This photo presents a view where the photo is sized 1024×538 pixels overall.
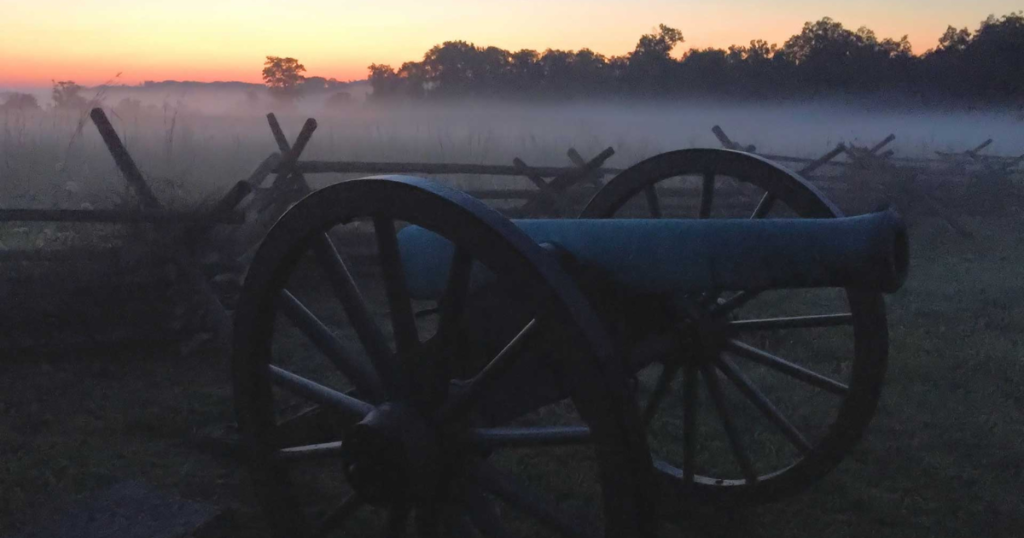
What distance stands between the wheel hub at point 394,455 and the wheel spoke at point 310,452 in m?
0.16

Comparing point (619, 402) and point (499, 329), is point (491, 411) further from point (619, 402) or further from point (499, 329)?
point (619, 402)

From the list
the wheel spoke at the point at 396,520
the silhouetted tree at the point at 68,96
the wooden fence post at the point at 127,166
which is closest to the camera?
the wheel spoke at the point at 396,520

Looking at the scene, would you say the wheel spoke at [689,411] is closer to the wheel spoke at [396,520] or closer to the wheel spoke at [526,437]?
the wheel spoke at [526,437]

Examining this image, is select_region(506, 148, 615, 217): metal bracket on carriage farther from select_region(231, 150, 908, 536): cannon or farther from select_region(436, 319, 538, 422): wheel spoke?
select_region(436, 319, 538, 422): wheel spoke

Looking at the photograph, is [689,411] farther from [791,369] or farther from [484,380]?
[484,380]

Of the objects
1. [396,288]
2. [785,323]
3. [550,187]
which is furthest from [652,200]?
[550,187]

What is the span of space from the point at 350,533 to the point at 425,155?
10823 millimetres

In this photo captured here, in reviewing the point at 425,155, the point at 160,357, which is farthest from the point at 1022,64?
the point at 160,357

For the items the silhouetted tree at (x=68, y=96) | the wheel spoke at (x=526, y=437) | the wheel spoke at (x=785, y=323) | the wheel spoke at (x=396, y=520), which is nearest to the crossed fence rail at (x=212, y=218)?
the wheel spoke at (x=785, y=323)

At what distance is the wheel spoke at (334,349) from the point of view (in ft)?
7.01

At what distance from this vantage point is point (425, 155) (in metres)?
13.1

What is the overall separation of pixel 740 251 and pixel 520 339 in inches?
22.8

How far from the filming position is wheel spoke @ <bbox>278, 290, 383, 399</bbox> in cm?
214

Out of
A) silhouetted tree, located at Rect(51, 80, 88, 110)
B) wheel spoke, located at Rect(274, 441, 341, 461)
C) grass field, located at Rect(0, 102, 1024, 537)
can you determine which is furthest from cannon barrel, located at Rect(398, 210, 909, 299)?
silhouetted tree, located at Rect(51, 80, 88, 110)
